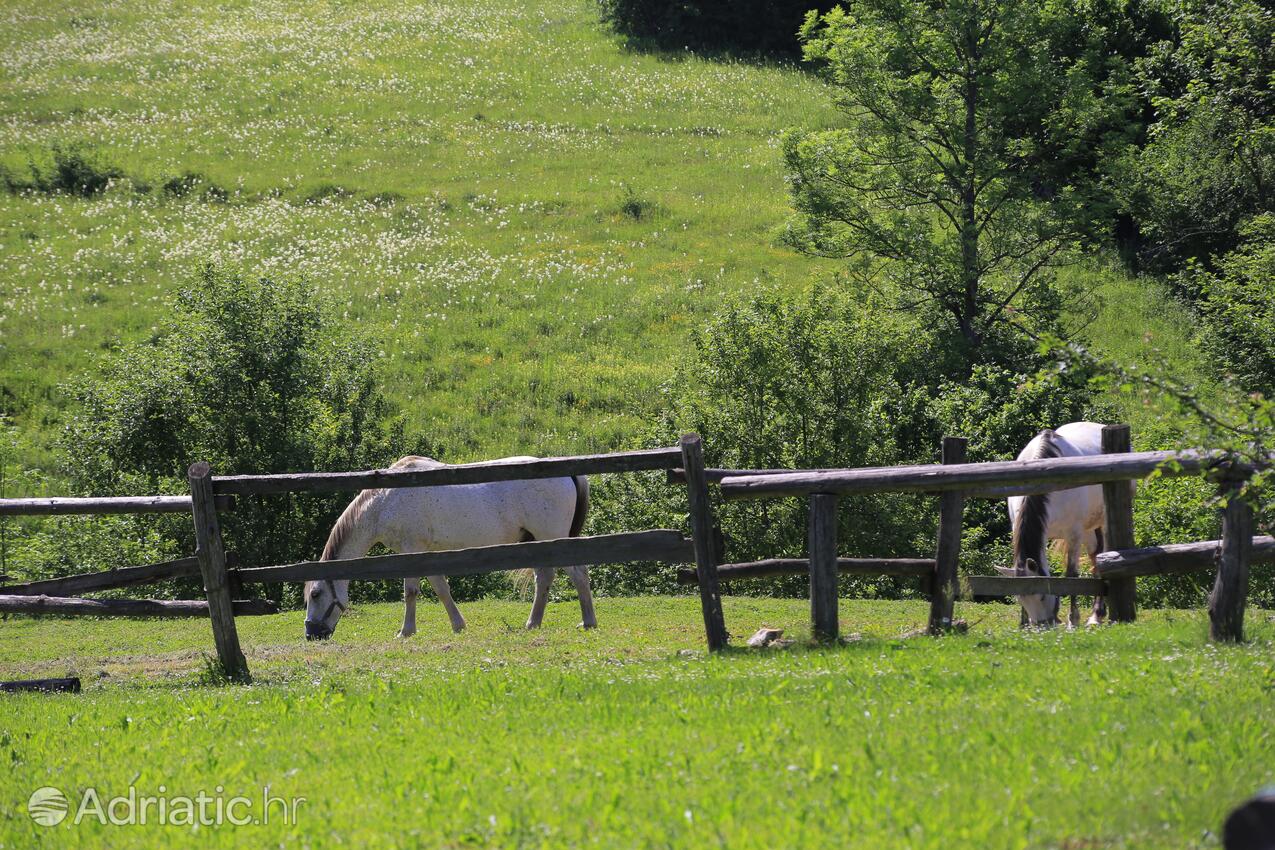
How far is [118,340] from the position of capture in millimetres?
37781

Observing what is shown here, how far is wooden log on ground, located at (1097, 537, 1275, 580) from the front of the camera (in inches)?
365

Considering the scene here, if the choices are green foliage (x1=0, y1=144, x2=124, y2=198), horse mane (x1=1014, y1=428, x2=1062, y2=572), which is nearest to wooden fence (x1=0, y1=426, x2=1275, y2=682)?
horse mane (x1=1014, y1=428, x2=1062, y2=572)

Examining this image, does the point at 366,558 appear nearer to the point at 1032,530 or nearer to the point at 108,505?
the point at 108,505

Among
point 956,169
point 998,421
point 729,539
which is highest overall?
point 956,169

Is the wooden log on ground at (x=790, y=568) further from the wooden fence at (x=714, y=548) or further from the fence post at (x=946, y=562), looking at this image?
the fence post at (x=946, y=562)

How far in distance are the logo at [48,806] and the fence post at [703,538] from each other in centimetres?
491

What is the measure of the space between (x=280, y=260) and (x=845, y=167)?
82.2ft

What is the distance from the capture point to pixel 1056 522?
1385cm

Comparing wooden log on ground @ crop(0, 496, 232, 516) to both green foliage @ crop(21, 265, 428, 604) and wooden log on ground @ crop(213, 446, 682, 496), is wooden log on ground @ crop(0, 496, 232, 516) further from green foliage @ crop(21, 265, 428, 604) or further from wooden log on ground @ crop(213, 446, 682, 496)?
green foliage @ crop(21, 265, 428, 604)

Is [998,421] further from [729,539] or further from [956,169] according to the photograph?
[956,169]

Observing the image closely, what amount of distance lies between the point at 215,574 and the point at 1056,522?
9.70 m

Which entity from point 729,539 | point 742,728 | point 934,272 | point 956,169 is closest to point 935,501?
point 729,539

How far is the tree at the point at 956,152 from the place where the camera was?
96.4 ft

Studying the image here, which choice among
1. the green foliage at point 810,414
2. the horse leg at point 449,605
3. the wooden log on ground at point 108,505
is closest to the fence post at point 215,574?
the wooden log on ground at point 108,505
